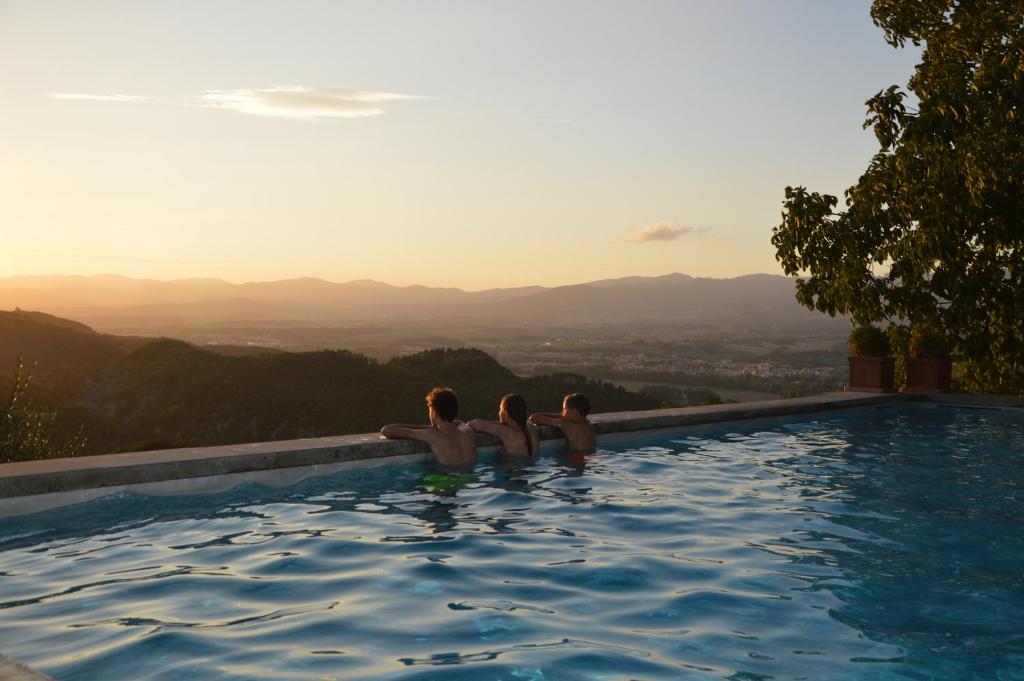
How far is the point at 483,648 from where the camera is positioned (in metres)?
4.68

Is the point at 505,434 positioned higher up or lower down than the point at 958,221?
lower down

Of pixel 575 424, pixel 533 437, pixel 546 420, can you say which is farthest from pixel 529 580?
pixel 546 420

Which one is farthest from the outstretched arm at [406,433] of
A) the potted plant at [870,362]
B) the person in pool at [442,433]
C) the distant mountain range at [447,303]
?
the distant mountain range at [447,303]

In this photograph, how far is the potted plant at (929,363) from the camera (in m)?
19.2

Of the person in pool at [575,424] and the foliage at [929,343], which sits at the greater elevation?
the foliage at [929,343]

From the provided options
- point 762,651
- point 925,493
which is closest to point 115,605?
point 762,651

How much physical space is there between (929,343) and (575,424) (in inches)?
454

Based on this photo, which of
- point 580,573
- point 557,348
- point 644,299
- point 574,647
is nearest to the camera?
point 574,647

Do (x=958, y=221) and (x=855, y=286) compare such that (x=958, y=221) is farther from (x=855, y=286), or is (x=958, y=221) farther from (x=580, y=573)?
(x=580, y=573)

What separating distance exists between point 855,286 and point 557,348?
7281 centimetres

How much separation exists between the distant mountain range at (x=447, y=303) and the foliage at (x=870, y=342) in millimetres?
117764

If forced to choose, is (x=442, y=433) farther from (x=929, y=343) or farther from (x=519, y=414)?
(x=929, y=343)

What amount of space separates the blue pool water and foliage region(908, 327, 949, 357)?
396 inches

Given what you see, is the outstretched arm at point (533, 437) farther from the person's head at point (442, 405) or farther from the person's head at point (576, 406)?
the person's head at point (442, 405)
